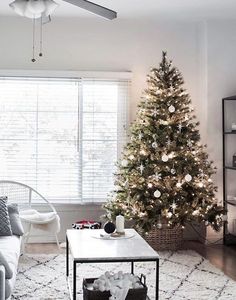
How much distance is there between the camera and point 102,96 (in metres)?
6.10

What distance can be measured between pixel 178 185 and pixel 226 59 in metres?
1.96

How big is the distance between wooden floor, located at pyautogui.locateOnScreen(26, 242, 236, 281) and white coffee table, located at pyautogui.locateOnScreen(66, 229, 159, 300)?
126 centimetres

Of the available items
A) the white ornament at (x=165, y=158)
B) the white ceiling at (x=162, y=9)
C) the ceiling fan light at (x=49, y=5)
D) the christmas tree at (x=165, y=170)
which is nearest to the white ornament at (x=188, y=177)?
the christmas tree at (x=165, y=170)

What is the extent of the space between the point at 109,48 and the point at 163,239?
105 inches

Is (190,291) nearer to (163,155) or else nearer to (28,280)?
(28,280)

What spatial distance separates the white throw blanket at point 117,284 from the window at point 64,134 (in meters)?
2.79

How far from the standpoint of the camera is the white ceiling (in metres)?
5.32

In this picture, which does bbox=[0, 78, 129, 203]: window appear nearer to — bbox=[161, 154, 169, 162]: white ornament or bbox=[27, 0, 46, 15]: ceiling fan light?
bbox=[161, 154, 169, 162]: white ornament

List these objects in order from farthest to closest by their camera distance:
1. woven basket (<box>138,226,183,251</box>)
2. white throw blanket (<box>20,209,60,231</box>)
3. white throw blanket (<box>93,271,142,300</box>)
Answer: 1. woven basket (<box>138,226,183,251</box>)
2. white throw blanket (<box>20,209,60,231</box>)
3. white throw blanket (<box>93,271,142,300</box>)

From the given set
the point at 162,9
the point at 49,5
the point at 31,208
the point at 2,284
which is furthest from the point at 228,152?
the point at 2,284

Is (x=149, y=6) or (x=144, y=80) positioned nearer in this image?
(x=149, y=6)

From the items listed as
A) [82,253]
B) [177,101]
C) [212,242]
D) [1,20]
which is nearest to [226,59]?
[177,101]

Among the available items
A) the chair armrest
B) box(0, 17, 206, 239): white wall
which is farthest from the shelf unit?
the chair armrest

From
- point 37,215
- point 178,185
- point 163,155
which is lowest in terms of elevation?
point 37,215
